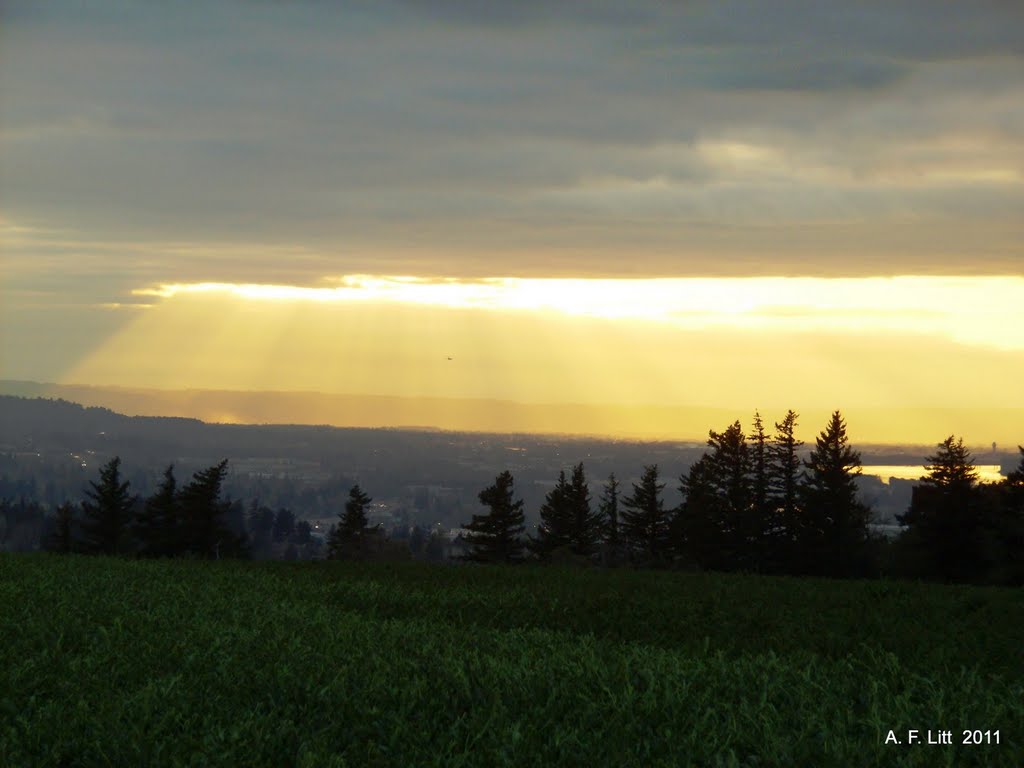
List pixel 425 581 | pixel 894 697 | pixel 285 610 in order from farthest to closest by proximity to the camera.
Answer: pixel 425 581, pixel 285 610, pixel 894 697

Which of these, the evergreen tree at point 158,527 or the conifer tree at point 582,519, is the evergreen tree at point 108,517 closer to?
the evergreen tree at point 158,527

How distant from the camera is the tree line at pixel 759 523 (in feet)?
156

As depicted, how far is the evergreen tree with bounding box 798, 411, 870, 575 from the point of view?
52062 millimetres

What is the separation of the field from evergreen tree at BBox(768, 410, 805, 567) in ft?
105

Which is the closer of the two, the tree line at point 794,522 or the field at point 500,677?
the field at point 500,677

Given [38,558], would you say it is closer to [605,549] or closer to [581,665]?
[581,665]

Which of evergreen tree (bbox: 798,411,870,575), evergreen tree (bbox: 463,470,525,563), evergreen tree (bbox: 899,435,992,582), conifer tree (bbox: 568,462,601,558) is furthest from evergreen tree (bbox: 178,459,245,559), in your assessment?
evergreen tree (bbox: 899,435,992,582)

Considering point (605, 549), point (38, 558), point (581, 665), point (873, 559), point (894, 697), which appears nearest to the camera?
point (894, 697)

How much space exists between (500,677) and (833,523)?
44.7m

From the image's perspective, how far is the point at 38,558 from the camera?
26.9 metres

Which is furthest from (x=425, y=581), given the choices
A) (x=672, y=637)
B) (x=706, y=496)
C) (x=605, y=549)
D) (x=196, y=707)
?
(x=605, y=549)

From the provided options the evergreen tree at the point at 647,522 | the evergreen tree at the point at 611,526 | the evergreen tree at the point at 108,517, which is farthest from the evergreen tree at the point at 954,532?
the evergreen tree at the point at 108,517

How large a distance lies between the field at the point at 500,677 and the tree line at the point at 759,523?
2030cm

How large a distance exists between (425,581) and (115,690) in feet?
41.0
